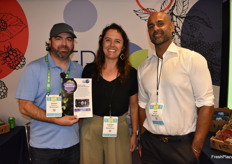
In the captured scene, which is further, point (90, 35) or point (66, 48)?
point (90, 35)

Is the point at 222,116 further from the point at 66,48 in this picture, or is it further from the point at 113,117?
the point at 66,48

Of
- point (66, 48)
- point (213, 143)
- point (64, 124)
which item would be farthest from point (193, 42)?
point (64, 124)

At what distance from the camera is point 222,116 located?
2.85 meters

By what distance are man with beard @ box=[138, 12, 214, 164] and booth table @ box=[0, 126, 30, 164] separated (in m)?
1.99

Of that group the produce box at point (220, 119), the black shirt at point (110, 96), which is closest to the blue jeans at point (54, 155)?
the black shirt at point (110, 96)

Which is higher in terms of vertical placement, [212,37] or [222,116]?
[212,37]

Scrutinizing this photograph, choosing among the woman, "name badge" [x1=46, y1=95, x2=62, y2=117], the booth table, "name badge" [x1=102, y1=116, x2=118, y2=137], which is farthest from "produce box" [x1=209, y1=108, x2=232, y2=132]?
the booth table

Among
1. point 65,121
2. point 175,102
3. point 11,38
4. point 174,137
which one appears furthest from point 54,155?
point 11,38

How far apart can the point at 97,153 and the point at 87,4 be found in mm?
2330

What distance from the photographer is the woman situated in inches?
73.4

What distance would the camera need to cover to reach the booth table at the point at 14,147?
8.59 ft

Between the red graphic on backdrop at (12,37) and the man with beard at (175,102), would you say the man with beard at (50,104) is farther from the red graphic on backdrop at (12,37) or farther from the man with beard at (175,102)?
the red graphic on backdrop at (12,37)

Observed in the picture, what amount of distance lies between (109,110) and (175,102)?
2.05 ft

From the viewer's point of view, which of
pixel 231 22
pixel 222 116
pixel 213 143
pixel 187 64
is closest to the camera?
pixel 187 64
